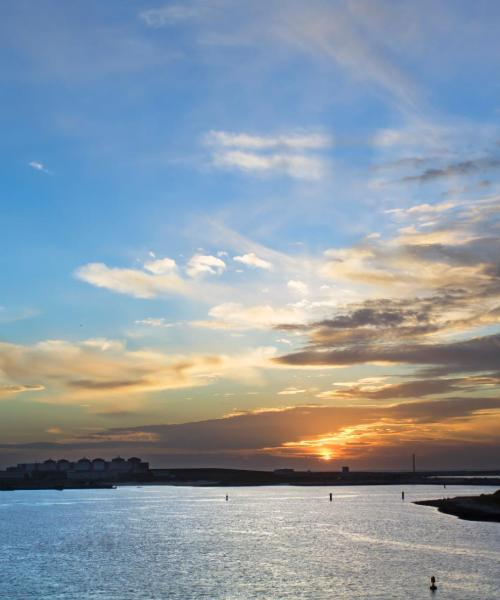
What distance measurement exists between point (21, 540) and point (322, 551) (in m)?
Result: 44.6

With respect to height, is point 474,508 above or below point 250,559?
above

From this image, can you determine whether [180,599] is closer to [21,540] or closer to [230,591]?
[230,591]

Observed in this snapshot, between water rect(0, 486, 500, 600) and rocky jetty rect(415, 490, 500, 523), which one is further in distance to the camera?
rocky jetty rect(415, 490, 500, 523)

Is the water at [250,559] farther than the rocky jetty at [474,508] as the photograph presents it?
No

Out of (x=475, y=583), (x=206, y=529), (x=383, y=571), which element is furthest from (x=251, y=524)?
(x=475, y=583)

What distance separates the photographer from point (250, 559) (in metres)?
78.4

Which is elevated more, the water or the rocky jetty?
the rocky jetty

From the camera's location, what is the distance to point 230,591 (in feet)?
191

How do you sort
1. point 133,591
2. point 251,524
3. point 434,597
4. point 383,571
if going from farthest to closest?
point 251,524 < point 383,571 < point 133,591 < point 434,597

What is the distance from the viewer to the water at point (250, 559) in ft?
193

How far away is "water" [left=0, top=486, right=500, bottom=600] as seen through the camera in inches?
2311

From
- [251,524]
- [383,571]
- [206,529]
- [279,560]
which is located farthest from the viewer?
[251,524]

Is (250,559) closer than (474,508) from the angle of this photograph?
Yes

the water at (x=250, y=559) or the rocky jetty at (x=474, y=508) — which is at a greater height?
the rocky jetty at (x=474, y=508)
